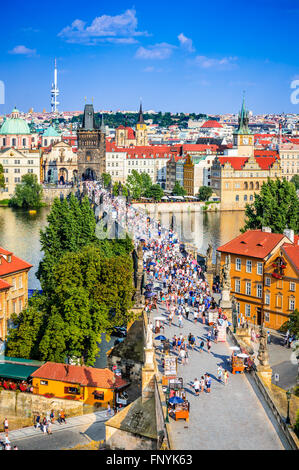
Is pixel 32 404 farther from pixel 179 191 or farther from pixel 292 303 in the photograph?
pixel 179 191

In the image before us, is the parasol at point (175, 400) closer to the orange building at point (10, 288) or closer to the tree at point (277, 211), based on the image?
the orange building at point (10, 288)

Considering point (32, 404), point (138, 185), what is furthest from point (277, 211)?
point (138, 185)

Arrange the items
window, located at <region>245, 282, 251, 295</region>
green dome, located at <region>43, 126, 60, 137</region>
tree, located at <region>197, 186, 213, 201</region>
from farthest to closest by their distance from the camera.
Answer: green dome, located at <region>43, 126, 60, 137</region> < tree, located at <region>197, 186, 213, 201</region> < window, located at <region>245, 282, 251, 295</region>

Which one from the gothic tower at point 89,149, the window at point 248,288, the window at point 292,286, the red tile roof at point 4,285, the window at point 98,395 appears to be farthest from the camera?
the gothic tower at point 89,149

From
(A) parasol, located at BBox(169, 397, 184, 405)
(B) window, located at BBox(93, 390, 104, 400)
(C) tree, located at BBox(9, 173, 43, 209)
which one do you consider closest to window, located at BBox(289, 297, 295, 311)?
(B) window, located at BBox(93, 390, 104, 400)

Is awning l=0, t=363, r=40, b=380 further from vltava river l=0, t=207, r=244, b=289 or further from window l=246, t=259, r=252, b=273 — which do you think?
vltava river l=0, t=207, r=244, b=289

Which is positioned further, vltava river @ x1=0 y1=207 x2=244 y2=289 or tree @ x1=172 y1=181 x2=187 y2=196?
tree @ x1=172 y1=181 x2=187 y2=196

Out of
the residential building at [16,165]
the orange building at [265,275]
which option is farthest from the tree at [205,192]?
the orange building at [265,275]
